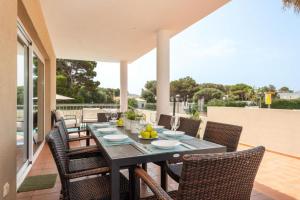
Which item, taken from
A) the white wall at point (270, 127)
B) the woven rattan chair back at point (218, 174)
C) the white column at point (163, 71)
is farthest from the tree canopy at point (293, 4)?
the woven rattan chair back at point (218, 174)

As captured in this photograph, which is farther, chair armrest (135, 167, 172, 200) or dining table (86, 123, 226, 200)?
dining table (86, 123, 226, 200)

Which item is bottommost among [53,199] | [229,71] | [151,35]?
[53,199]

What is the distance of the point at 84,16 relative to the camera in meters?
3.65

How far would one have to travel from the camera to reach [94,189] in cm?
165

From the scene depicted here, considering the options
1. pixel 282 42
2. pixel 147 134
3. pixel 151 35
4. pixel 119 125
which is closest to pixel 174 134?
pixel 147 134

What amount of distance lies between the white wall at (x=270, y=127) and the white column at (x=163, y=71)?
6.79 feet

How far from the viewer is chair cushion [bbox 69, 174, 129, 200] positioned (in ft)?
5.08

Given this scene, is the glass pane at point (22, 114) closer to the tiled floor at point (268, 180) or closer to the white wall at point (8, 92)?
the tiled floor at point (268, 180)

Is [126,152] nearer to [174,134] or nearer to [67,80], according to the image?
[174,134]

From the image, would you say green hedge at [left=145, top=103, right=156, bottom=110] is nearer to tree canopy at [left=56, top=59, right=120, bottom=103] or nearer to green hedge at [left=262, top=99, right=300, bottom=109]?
green hedge at [left=262, top=99, right=300, bottom=109]

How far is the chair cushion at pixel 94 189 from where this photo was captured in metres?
1.55

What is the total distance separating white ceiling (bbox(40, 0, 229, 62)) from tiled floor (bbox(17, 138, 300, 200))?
246cm

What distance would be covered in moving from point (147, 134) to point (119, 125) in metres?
0.95

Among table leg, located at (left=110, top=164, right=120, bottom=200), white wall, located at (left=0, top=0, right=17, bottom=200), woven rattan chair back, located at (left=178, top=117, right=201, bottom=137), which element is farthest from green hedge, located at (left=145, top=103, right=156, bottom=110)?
table leg, located at (left=110, top=164, right=120, bottom=200)
